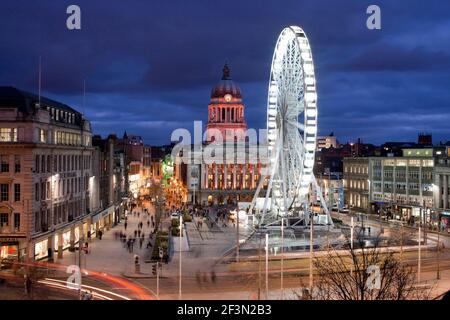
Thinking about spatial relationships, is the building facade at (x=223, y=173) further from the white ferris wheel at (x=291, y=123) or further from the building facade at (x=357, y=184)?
the white ferris wheel at (x=291, y=123)

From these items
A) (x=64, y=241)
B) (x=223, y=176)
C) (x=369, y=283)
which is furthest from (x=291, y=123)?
(x=223, y=176)

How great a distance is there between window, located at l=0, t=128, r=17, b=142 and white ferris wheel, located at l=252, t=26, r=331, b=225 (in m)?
33.6

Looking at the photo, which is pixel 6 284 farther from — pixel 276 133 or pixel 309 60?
pixel 276 133

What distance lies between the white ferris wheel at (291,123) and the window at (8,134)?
110ft

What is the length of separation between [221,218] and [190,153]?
65.0 m

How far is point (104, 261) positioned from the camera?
62531 mm

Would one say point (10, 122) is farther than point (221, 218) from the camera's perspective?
No

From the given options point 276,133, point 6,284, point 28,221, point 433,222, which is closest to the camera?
point 6,284

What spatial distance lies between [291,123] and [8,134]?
1524 inches

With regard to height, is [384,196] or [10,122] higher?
[10,122]

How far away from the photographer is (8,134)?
60906 millimetres

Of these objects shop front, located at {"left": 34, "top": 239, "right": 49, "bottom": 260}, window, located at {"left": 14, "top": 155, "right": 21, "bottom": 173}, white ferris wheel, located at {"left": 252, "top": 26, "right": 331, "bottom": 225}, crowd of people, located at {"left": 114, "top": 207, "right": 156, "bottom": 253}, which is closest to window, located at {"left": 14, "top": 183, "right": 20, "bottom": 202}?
window, located at {"left": 14, "top": 155, "right": 21, "bottom": 173}
